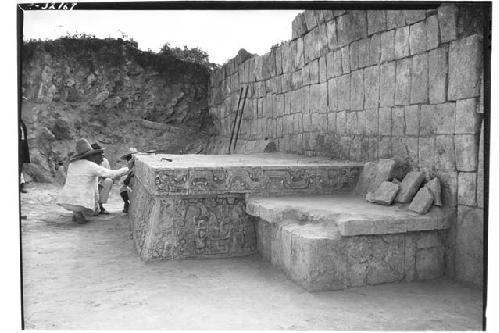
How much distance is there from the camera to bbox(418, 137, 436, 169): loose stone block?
16.4ft

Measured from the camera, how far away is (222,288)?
4.47m

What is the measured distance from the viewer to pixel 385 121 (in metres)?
5.76

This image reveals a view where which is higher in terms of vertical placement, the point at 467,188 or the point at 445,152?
the point at 445,152

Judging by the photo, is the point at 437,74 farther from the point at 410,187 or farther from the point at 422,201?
the point at 422,201

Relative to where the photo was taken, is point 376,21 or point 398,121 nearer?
point 398,121

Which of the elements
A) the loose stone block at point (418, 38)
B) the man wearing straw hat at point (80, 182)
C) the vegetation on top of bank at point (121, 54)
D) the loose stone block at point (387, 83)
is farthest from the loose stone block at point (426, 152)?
the vegetation on top of bank at point (121, 54)

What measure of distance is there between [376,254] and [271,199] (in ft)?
4.54

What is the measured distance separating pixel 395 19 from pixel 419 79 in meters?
0.84

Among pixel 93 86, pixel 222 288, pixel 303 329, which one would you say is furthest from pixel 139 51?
pixel 303 329

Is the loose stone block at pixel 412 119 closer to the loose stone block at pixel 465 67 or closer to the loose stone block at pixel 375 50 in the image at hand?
the loose stone block at pixel 465 67

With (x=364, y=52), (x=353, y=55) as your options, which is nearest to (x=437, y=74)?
(x=364, y=52)

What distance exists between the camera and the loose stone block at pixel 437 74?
4801mm

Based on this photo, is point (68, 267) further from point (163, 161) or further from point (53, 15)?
point (53, 15)

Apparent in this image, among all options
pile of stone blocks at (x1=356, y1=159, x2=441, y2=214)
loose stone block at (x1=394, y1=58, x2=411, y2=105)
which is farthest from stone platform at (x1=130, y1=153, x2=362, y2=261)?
loose stone block at (x1=394, y1=58, x2=411, y2=105)
